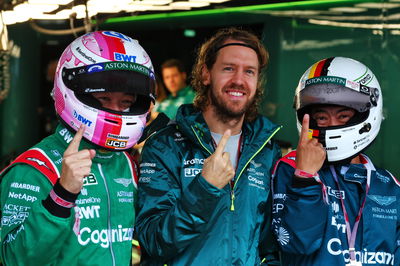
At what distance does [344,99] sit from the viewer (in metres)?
3.08

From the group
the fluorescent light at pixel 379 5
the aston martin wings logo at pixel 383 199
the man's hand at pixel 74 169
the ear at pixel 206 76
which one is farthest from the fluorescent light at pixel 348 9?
the man's hand at pixel 74 169

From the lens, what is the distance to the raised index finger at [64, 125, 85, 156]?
2418mm

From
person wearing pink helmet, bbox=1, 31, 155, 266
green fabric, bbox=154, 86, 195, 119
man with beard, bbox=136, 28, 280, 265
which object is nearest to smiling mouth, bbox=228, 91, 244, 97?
man with beard, bbox=136, 28, 280, 265

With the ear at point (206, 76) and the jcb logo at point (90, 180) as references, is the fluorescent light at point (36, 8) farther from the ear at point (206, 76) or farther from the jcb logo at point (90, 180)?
the jcb logo at point (90, 180)

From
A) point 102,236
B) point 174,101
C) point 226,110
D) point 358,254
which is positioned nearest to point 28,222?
point 102,236

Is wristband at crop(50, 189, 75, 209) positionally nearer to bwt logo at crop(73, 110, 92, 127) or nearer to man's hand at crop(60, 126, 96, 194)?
man's hand at crop(60, 126, 96, 194)

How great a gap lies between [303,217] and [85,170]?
39.9 inches

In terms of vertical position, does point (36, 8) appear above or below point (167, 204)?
above

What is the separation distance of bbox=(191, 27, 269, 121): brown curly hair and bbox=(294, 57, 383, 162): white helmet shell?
0.26 metres

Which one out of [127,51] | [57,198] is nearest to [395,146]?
[127,51]

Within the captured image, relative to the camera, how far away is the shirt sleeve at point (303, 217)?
279 centimetres

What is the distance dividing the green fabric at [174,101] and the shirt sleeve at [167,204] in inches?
175

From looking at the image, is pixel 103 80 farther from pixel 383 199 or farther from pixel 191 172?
pixel 383 199

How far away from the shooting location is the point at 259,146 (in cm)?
304
